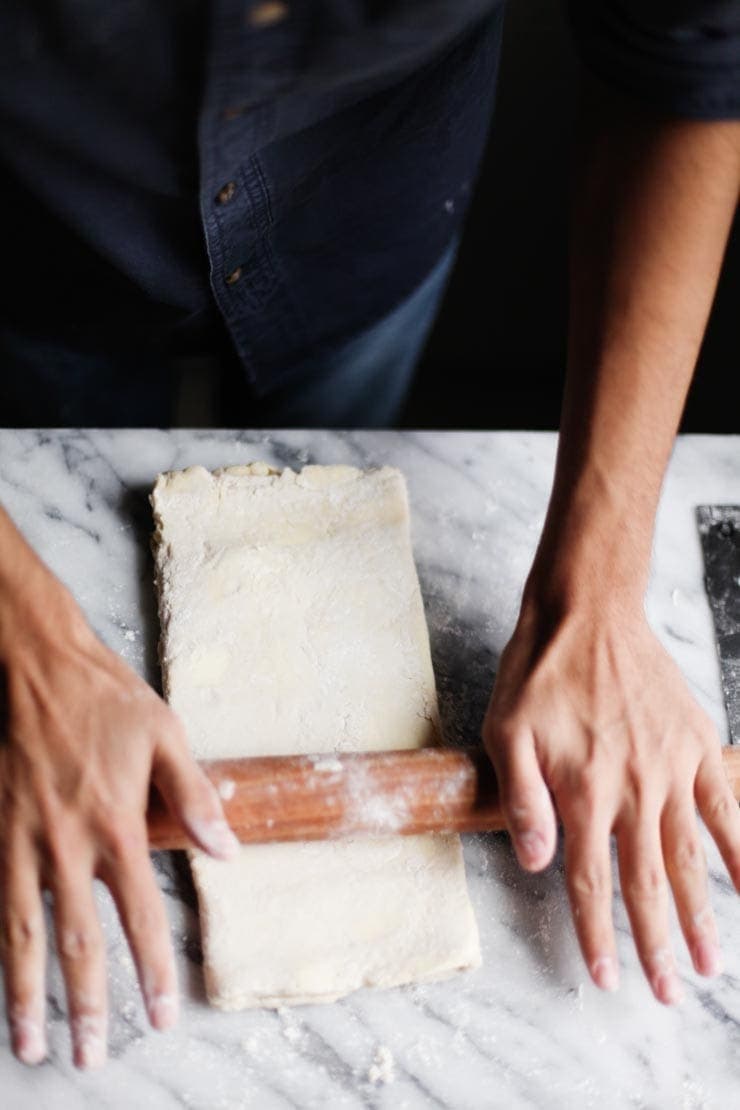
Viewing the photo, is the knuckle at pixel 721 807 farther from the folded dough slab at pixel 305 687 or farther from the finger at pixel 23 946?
the finger at pixel 23 946

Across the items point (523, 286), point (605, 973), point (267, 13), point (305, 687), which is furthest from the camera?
point (523, 286)

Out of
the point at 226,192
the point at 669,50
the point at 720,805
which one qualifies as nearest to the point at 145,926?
the point at 720,805

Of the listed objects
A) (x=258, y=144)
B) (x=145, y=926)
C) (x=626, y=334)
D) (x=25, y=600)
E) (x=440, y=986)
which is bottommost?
(x=440, y=986)

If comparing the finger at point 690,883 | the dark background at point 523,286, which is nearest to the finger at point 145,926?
the finger at point 690,883

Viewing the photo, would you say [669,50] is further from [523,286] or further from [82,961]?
[523,286]

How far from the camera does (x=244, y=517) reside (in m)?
1.03

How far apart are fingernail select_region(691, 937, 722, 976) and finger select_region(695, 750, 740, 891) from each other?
0.06m

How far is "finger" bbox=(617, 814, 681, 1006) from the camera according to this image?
847 mm

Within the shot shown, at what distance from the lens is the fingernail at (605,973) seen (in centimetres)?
84

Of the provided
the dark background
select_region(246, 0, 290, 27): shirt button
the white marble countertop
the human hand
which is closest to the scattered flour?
the white marble countertop

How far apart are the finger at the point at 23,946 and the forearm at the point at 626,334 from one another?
1.63ft

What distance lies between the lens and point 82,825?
80 cm

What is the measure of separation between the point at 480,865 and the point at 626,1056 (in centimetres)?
20

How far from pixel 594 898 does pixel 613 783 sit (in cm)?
9
